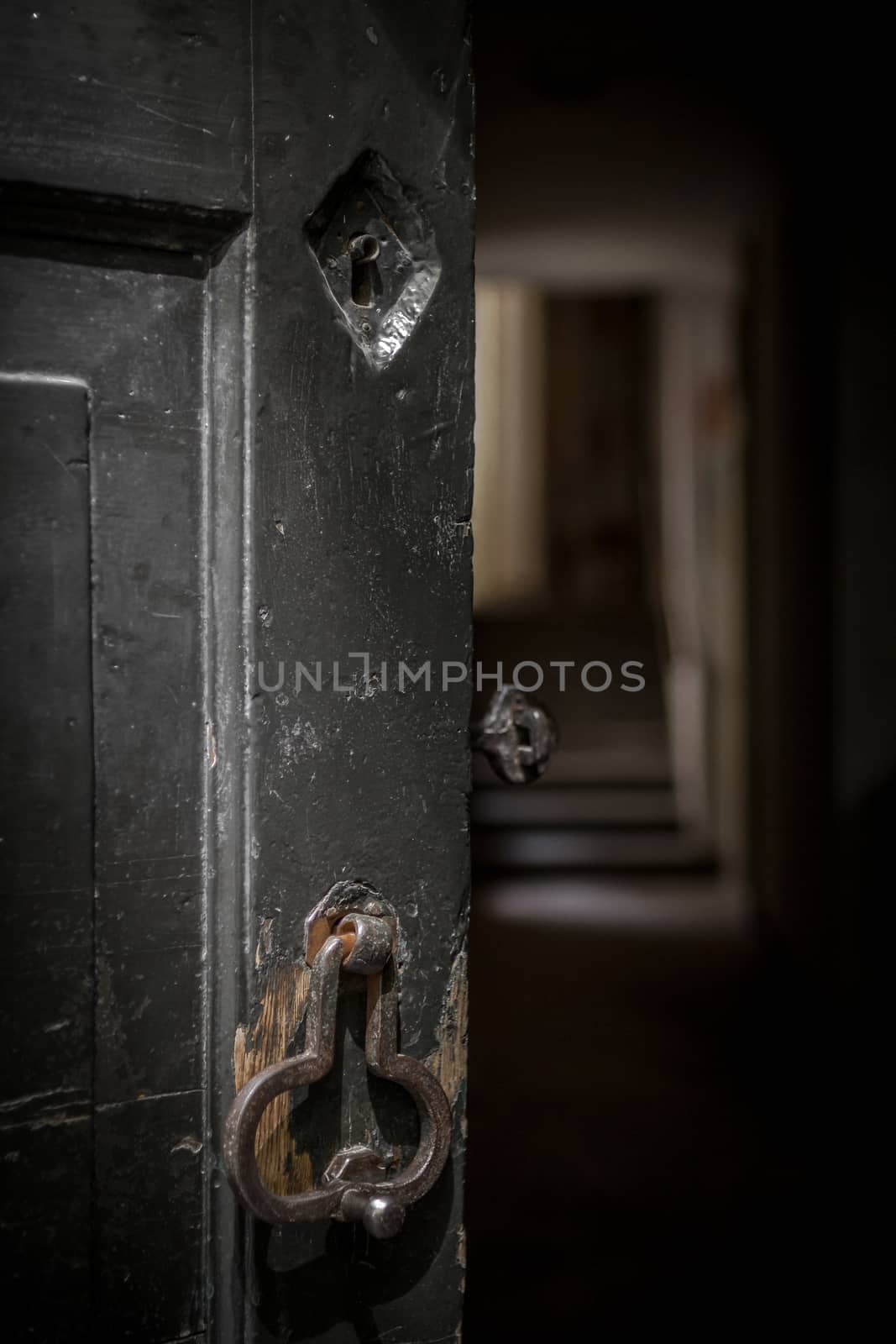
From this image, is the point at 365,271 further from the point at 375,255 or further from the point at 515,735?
the point at 515,735

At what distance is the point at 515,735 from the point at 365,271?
Answer: 328mm

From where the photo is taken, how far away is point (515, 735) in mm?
800

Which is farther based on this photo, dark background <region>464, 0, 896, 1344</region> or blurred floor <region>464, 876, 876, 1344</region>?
dark background <region>464, 0, 896, 1344</region>

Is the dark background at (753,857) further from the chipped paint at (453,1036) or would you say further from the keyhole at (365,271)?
the keyhole at (365,271)

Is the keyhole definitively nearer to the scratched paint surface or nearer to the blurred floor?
the scratched paint surface

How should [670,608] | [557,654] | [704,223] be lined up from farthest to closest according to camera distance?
[670,608] → [557,654] → [704,223]

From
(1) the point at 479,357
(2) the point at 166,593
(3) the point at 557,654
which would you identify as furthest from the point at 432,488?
(1) the point at 479,357

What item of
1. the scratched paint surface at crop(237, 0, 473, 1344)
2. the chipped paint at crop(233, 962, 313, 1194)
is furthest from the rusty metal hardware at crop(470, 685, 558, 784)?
the chipped paint at crop(233, 962, 313, 1194)

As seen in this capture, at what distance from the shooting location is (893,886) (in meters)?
3.13

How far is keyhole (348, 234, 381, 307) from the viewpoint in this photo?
2.25 ft

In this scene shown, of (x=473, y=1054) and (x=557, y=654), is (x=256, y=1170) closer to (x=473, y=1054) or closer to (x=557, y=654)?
(x=473, y=1054)

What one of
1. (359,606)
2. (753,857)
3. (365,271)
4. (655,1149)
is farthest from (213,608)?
(753,857)

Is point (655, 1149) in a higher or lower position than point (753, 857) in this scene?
lower

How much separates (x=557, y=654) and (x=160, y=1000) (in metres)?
6.09
